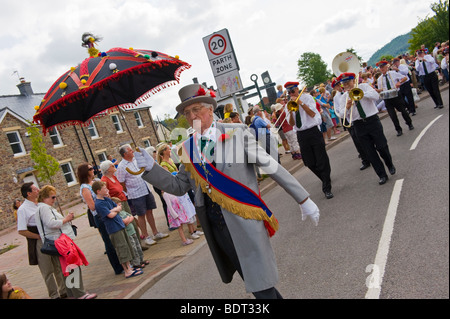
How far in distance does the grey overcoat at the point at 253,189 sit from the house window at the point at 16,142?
25.1 m

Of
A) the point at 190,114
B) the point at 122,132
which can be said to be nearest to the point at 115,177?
the point at 190,114

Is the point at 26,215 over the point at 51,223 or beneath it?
over

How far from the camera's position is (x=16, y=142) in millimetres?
24484

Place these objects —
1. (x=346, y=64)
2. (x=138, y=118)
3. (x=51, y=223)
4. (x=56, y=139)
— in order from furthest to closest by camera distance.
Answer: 1. (x=138, y=118)
2. (x=56, y=139)
3. (x=346, y=64)
4. (x=51, y=223)

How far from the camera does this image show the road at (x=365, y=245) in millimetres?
3389

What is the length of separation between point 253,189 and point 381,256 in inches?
69.5

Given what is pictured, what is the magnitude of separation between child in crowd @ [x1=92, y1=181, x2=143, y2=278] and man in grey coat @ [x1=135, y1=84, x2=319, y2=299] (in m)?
2.98

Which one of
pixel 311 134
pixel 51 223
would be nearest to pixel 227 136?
pixel 51 223

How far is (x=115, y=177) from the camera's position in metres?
7.29

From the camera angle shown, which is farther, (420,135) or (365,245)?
(420,135)

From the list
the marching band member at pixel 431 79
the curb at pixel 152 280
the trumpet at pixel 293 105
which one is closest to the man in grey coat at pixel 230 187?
the curb at pixel 152 280

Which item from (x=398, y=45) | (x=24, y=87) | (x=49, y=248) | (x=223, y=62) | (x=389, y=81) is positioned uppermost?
(x=24, y=87)

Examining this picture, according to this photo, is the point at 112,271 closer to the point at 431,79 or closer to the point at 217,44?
the point at 217,44
